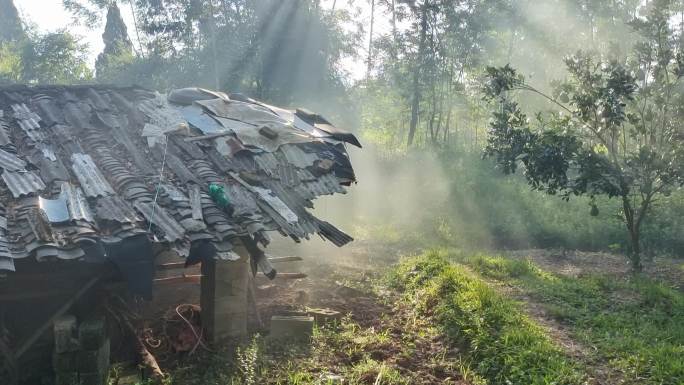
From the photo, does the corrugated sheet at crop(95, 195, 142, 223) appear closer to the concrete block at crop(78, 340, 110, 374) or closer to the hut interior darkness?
the hut interior darkness

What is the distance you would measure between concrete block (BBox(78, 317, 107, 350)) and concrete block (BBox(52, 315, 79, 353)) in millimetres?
70

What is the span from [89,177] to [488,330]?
555 centimetres

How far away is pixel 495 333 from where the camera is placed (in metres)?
7.33

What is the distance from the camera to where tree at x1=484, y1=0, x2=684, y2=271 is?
9.73 meters

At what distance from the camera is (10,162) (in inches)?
239

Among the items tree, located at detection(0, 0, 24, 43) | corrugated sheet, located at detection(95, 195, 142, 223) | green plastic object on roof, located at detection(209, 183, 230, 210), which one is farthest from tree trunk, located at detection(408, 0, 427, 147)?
tree, located at detection(0, 0, 24, 43)

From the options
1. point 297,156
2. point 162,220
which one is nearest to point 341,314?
point 297,156

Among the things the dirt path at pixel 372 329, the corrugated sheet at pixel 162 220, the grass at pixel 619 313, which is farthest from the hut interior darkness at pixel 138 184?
the grass at pixel 619 313

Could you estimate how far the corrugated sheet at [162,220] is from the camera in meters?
5.60

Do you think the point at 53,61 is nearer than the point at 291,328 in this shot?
No

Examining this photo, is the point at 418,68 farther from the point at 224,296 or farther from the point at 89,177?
the point at 89,177

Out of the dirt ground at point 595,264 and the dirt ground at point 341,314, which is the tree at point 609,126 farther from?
the dirt ground at point 341,314

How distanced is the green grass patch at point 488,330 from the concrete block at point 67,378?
4.71 m

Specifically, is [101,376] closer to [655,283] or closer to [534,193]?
[655,283]
